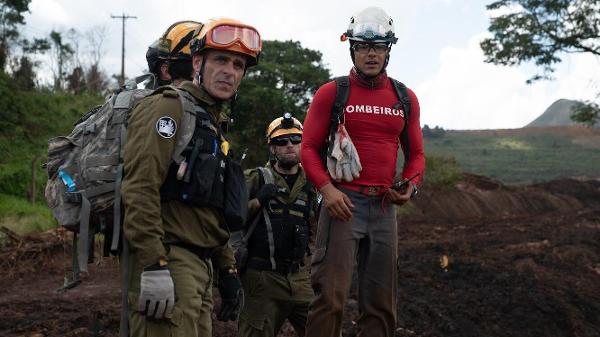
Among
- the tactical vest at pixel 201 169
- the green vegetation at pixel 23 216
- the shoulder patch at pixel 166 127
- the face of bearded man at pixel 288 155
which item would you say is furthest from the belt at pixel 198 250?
the green vegetation at pixel 23 216

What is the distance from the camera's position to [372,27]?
4.43 meters

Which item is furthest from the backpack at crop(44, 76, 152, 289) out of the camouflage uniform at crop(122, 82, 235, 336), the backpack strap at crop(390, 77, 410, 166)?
the backpack strap at crop(390, 77, 410, 166)

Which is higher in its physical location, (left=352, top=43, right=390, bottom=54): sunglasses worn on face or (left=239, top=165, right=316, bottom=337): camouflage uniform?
(left=352, top=43, right=390, bottom=54): sunglasses worn on face

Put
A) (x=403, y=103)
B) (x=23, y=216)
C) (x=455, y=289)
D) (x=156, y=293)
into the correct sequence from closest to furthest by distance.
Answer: (x=156, y=293)
(x=403, y=103)
(x=455, y=289)
(x=23, y=216)

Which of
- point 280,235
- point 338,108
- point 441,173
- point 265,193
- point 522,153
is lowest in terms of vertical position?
point 441,173

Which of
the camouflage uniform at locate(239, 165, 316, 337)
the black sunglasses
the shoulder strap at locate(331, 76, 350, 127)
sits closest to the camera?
the shoulder strap at locate(331, 76, 350, 127)

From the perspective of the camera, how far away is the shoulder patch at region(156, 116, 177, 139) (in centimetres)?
318

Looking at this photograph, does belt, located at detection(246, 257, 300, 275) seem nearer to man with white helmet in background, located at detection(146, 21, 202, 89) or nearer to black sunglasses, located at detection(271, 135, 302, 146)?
black sunglasses, located at detection(271, 135, 302, 146)

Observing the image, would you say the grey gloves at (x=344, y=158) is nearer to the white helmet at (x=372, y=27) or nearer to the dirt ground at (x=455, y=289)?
the white helmet at (x=372, y=27)

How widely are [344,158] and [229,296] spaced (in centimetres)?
111

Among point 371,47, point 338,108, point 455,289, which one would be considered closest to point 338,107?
point 338,108

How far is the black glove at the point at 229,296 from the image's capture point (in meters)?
3.80

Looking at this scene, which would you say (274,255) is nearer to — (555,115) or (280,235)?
(280,235)

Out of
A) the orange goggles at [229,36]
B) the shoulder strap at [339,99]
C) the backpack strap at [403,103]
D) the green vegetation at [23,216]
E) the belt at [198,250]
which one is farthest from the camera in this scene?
the green vegetation at [23,216]
